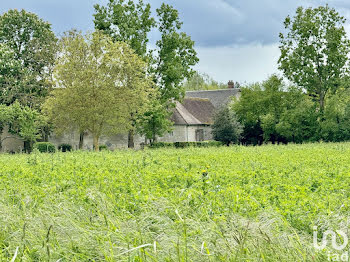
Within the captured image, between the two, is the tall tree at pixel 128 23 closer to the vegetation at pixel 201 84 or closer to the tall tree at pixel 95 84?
the tall tree at pixel 95 84

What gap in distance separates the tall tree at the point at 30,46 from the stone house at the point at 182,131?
4882 millimetres

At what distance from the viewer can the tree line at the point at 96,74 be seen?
3048 cm

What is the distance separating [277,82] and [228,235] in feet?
137

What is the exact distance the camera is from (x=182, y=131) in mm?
49844

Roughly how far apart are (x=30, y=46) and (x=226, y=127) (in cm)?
2002

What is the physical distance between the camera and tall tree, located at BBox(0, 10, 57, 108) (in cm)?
4097

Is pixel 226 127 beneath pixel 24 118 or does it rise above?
beneath

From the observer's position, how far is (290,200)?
7211 mm

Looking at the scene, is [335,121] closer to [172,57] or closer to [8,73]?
[172,57]

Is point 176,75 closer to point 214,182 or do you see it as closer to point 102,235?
point 214,182

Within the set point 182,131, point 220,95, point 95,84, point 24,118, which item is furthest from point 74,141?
point 220,95

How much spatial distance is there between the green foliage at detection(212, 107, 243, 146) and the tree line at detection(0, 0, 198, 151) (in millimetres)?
5297

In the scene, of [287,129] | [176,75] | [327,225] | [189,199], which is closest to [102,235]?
[189,199]

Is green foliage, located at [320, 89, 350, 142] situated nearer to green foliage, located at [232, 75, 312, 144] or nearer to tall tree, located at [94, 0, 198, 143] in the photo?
green foliage, located at [232, 75, 312, 144]
